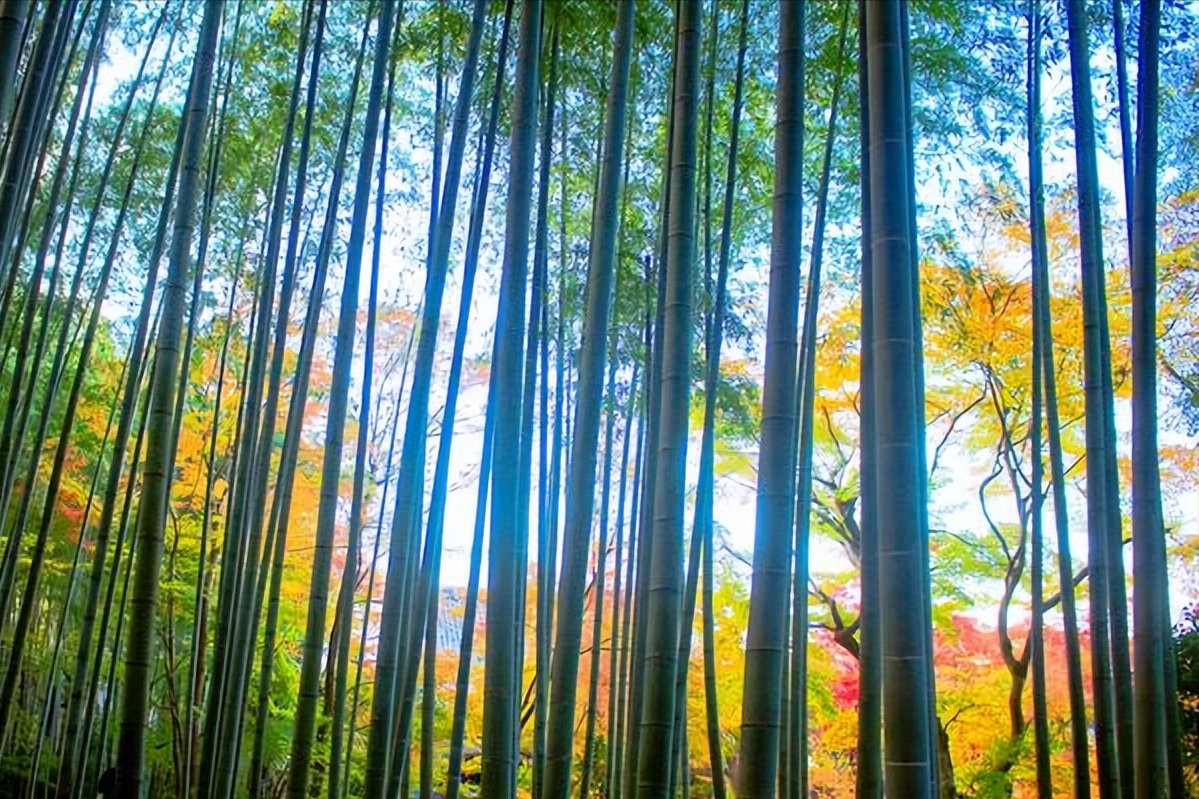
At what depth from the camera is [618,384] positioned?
6.47 metres

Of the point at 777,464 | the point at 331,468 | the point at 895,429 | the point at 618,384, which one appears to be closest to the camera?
the point at 895,429

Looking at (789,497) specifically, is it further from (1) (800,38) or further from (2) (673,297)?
(1) (800,38)

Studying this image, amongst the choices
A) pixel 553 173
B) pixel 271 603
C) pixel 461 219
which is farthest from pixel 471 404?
pixel 271 603

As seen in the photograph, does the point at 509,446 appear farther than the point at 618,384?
No

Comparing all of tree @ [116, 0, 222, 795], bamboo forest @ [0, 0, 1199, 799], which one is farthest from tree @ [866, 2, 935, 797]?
tree @ [116, 0, 222, 795]

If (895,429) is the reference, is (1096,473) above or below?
above

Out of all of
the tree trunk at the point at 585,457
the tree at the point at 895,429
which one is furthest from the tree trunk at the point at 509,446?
the tree at the point at 895,429

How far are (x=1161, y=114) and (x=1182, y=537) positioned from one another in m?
2.93

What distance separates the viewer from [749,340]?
6477mm

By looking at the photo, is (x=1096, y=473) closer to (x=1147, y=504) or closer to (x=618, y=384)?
(x=1147, y=504)

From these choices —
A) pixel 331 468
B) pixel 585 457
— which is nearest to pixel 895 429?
pixel 585 457

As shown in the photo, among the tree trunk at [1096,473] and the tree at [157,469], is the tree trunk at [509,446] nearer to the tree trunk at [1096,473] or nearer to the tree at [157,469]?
the tree at [157,469]

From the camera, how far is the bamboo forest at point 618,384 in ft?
8.14

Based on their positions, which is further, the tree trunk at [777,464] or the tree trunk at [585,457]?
the tree trunk at [585,457]
